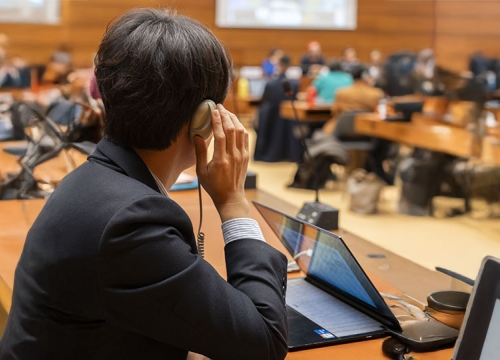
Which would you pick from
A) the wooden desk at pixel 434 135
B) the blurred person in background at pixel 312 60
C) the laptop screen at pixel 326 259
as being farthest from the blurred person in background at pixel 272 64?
the laptop screen at pixel 326 259

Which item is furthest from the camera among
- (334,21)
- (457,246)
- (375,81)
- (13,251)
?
(334,21)

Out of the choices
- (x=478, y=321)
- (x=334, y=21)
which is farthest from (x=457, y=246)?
(x=334, y=21)

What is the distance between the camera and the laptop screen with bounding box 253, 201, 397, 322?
1258 mm

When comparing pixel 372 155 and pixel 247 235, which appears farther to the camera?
pixel 372 155

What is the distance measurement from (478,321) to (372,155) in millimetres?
5739

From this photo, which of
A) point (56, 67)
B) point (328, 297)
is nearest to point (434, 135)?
point (328, 297)

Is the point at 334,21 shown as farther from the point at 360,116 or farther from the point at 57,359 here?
the point at 57,359

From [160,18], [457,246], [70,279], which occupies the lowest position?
[457,246]

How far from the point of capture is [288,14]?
540 inches

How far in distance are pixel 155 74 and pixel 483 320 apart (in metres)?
0.58

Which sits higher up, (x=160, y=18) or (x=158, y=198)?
(x=160, y=18)

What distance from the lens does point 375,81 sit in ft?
32.0

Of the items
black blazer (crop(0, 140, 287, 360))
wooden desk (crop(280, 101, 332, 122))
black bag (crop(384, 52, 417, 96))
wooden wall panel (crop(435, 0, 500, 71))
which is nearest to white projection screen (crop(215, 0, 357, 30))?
wooden wall panel (crop(435, 0, 500, 71))

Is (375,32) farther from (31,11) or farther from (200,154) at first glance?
(200,154)
